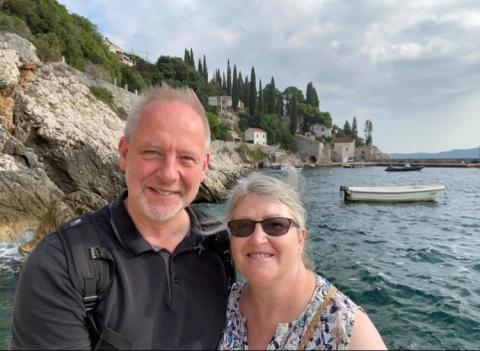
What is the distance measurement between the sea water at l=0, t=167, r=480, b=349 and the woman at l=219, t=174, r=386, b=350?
44 cm

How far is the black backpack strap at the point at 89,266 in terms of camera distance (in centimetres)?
176

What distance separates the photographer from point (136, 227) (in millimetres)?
2158

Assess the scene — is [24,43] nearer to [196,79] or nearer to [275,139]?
[196,79]

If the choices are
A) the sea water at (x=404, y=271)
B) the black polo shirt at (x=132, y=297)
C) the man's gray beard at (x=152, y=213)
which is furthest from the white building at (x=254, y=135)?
the man's gray beard at (x=152, y=213)

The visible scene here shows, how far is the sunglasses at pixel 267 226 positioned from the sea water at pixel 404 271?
18.5 inches

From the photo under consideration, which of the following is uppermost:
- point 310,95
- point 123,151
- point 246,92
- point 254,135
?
point 310,95

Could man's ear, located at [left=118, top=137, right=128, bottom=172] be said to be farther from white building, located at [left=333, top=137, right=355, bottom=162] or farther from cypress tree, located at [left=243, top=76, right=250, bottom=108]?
white building, located at [left=333, top=137, right=355, bottom=162]

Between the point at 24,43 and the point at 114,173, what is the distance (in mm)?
7843

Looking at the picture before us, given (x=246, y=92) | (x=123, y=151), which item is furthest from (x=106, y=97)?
(x=246, y=92)

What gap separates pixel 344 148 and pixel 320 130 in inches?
360

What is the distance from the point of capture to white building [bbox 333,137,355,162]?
90938mm

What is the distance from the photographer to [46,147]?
609 inches

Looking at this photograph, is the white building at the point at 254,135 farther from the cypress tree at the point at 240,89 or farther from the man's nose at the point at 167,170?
the man's nose at the point at 167,170

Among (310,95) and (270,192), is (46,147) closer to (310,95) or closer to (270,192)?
(270,192)
